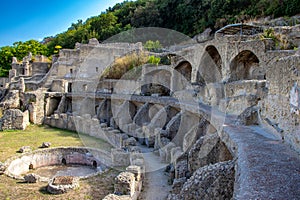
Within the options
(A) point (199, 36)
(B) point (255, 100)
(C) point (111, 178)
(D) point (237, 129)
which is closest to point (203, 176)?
(D) point (237, 129)

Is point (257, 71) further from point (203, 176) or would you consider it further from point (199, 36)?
point (199, 36)

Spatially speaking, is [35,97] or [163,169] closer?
[163,169]

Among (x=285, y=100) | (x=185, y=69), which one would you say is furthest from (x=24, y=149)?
(x=185, y=69)

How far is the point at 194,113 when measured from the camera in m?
13.4

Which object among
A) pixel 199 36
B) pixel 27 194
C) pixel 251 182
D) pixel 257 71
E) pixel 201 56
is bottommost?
pixel 27 194

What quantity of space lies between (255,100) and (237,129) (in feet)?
9.00

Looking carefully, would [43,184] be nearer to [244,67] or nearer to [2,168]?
[2,168]

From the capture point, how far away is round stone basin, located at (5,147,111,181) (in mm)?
13195

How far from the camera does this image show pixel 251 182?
372cm

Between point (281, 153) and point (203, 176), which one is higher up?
point (281, 153)

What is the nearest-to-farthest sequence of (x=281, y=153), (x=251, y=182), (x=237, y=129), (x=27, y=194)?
(x=251, y=182) < (x=281, y=153) < (x=237, y=129) < (x=27, y=194)

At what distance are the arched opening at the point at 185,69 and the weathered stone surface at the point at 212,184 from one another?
19.5m

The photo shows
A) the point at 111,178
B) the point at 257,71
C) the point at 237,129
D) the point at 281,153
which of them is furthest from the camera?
the point at 257,71

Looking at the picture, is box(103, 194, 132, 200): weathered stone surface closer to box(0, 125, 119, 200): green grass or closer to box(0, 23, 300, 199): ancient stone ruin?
box(0, 23, 300, 199): ancient stone ruin
